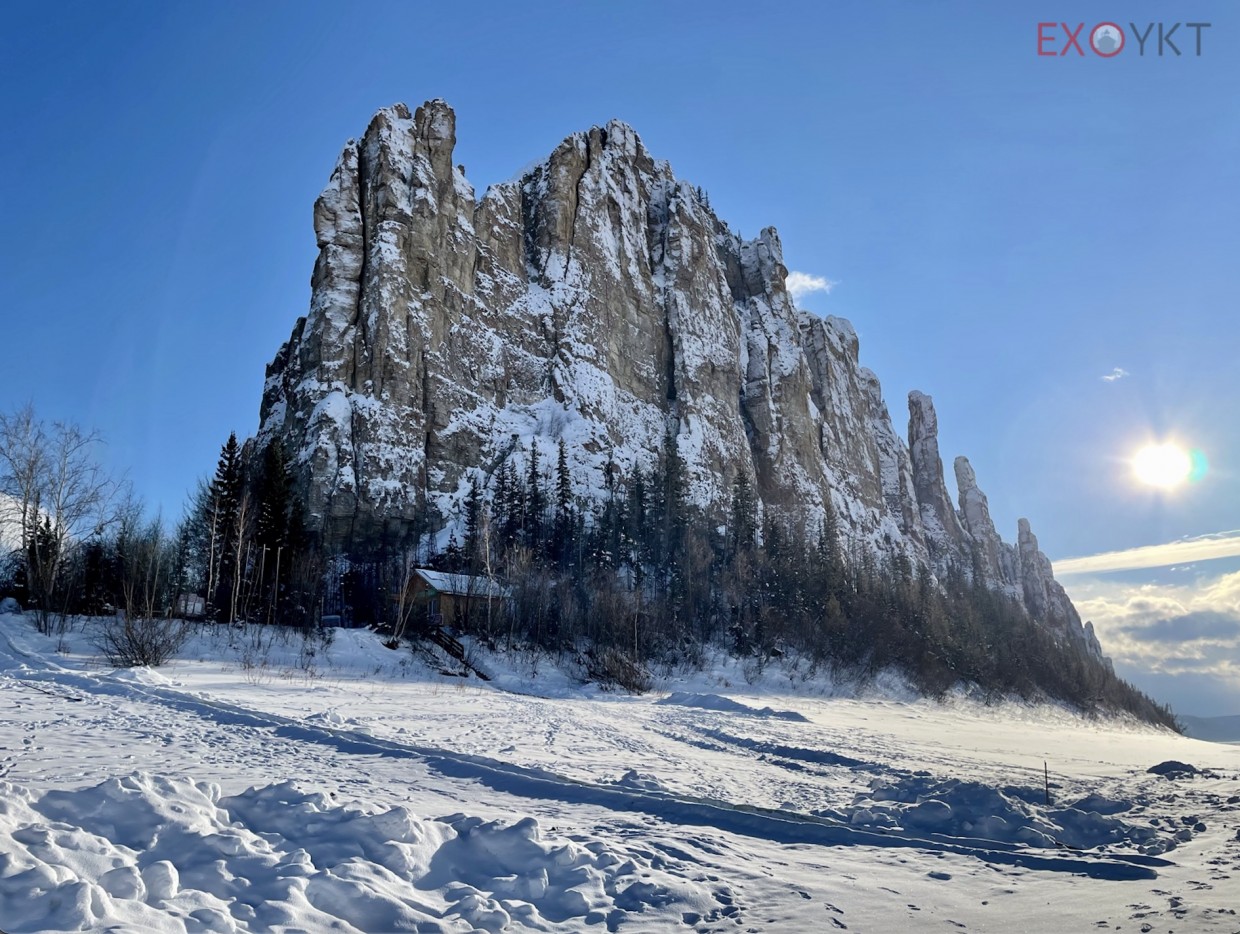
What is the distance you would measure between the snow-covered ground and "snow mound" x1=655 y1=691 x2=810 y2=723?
286 inches

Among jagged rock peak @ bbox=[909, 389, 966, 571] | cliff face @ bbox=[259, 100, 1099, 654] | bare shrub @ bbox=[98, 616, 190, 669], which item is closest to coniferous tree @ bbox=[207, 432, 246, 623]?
cliff face @ bbox=[259, 100, 1099, 654]

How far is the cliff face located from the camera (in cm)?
6219

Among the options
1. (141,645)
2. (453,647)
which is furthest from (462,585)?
(141,645)

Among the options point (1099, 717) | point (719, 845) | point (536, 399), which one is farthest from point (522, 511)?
point (719, 845)

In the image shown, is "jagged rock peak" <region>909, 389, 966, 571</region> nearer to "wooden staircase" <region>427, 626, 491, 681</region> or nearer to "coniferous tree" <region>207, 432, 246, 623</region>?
"wooden staircase" <region>427, 626, 491, 681</region>

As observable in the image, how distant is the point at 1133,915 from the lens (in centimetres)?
497

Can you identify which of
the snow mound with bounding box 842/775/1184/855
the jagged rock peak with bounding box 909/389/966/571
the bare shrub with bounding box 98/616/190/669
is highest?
the jagged rock peak with bounding box 909/389/966/571

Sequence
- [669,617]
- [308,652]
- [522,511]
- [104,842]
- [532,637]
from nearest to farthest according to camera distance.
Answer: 1. [104,842]
2. [308,652]
3. [532,637]
4. [669,617]
5. [522,511]

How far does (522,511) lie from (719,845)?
182 ft

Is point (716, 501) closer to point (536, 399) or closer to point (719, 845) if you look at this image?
point (536, 399)

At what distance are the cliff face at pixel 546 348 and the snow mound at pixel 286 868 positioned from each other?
54139 millimetres

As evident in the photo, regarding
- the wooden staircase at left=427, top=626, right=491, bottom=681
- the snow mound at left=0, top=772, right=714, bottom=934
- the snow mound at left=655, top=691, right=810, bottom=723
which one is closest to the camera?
the snow mound at left=0, top=772, right=714, bottom=934

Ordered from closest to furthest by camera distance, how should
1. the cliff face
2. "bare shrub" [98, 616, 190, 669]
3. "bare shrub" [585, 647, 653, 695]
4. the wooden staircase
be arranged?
1. "bare shrub" [98, 616, 190, 669]
2. "bare shrub" [585, 647, 653, 695]
3. the wooden staircase
4. the cliff face

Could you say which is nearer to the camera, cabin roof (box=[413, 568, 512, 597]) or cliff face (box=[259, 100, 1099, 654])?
cabin roof (box=[413, 568, 512, 597])
